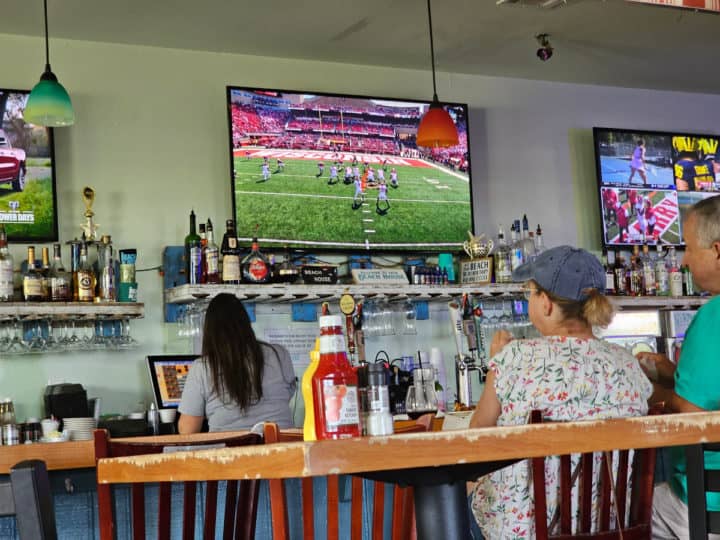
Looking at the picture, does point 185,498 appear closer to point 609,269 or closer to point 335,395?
point 335,395

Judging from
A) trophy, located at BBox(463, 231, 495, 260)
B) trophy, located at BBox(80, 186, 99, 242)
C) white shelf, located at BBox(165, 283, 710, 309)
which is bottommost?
white shelf, located at BBox(165, 283, 710, 309)

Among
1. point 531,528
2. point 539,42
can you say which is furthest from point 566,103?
point 531,528

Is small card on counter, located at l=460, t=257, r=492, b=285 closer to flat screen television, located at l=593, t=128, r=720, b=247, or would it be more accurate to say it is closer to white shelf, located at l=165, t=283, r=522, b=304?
white shelf, located at l=165, t=283, r=522, b=304

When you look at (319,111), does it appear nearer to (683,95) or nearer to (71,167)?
(71,167)

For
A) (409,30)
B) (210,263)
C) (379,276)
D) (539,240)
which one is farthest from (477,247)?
(210,263)

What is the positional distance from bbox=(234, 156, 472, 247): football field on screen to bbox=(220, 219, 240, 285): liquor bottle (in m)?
0.10

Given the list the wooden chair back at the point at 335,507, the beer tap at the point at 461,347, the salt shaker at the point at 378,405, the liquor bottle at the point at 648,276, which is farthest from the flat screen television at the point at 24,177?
the salt shaker at the point at 378,405

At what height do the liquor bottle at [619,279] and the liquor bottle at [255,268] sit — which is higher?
the liquor bottle at [255,268]

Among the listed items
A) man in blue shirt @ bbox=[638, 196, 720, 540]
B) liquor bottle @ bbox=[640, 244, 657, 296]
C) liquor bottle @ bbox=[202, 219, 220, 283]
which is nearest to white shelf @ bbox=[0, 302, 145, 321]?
liquor bottle @ bbox=[202, 219, 220, 283]

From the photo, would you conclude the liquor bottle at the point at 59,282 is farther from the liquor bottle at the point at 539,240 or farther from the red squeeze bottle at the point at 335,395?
the red squeeze bottle at the point at 335,395

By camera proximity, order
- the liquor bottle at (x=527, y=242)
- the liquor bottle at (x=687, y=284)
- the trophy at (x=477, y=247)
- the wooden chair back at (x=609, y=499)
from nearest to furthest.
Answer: the wooden chair back at (x=609, y=499), the trophy at (x=477, y=247), the liquor bottle at (x=527, y=242), the liquor bottle at (x=687, y=284)

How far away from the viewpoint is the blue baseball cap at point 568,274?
2453mm

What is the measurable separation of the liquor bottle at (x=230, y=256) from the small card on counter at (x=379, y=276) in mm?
675

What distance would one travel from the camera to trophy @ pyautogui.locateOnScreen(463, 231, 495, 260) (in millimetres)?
5809
